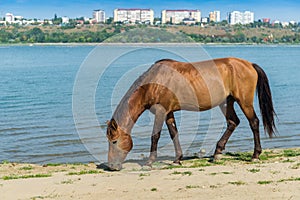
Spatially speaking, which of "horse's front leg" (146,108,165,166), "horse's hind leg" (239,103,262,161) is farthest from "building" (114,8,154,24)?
"horse's front leg" (146,108,165,166)

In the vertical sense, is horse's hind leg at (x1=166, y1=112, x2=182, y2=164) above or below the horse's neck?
below

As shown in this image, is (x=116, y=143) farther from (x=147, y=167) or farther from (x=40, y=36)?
(x=40, y=36)

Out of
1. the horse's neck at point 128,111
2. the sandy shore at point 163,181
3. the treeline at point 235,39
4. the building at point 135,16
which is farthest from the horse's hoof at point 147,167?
the building at point 135,16

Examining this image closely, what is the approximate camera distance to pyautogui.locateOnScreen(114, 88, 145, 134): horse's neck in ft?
→ 34.3

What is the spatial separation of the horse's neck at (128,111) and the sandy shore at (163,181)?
3.13ft

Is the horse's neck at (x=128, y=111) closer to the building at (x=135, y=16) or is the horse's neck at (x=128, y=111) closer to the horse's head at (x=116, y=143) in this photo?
the horse's head at (x=116, y=143)

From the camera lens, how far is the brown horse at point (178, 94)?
1055 cm

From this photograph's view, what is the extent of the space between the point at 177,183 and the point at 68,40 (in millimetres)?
173749

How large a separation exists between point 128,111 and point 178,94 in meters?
1.22

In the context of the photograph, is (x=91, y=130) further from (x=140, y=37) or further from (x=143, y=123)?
(x=140, y=37)

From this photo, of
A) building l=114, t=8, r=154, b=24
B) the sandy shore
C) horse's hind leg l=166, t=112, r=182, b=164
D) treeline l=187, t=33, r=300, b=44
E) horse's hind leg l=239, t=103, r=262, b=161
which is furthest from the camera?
building l=114, t=8, r=154, b=24

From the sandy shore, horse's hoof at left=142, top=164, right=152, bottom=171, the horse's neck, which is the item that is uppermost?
the horse's neck

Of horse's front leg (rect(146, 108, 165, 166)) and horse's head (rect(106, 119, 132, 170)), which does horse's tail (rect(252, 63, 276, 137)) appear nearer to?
horse's front leg (rect(146, 108, 165, 166))

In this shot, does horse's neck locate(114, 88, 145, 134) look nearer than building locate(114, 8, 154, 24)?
Yes
